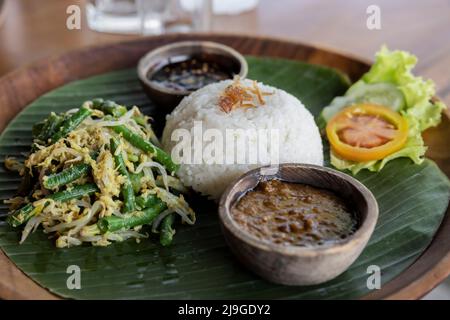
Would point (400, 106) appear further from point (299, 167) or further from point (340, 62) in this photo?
point (299, 167)

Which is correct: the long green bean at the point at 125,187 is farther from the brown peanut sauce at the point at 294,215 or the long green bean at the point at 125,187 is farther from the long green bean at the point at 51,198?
the brown peanut sauce at the point at 294,215

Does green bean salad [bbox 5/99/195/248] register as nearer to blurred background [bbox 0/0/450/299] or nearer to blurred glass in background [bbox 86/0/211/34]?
blurred background [bbox 0/0/450/299]

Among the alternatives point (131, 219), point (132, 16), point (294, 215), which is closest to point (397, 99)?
point (294, 215)

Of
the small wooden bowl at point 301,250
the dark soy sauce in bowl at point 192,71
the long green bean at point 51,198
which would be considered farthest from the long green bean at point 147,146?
the dark soy sauce in bowl at point 192,71

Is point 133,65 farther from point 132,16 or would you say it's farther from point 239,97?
point 239,97
